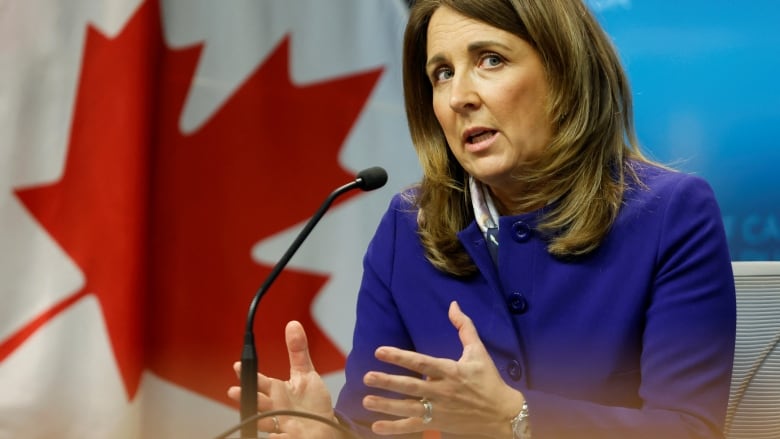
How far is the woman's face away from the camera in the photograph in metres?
1.37

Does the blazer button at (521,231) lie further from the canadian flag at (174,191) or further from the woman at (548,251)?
the canadian flag at (174,191)

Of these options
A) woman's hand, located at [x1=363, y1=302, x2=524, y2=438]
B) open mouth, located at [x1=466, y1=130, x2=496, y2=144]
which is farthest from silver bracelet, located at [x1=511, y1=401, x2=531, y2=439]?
open mouth, located at [x1=466, y1=130, x2=496, y2=144]

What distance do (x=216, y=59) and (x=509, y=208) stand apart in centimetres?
116

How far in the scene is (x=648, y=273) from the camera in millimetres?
1290

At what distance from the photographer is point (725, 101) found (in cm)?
203

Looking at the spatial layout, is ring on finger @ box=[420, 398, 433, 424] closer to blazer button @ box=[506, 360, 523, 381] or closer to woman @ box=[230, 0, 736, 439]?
woman @ box=[230, 0, 736, 439]

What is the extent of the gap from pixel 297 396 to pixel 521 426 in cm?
33

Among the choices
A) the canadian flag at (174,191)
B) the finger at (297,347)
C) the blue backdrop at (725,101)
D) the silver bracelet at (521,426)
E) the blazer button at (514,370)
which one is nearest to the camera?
the silver bracelet at (521,426)

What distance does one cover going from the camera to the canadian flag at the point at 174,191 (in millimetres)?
2145

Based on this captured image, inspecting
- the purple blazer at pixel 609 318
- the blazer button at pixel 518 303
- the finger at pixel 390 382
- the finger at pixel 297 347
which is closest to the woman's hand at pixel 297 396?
the finger at pixel 297 347

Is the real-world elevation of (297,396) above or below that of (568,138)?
below

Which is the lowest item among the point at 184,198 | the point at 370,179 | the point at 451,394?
the point at 184,198

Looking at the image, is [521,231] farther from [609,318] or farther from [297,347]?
[297,347]

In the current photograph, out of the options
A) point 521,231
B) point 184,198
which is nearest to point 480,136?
point 521,231
